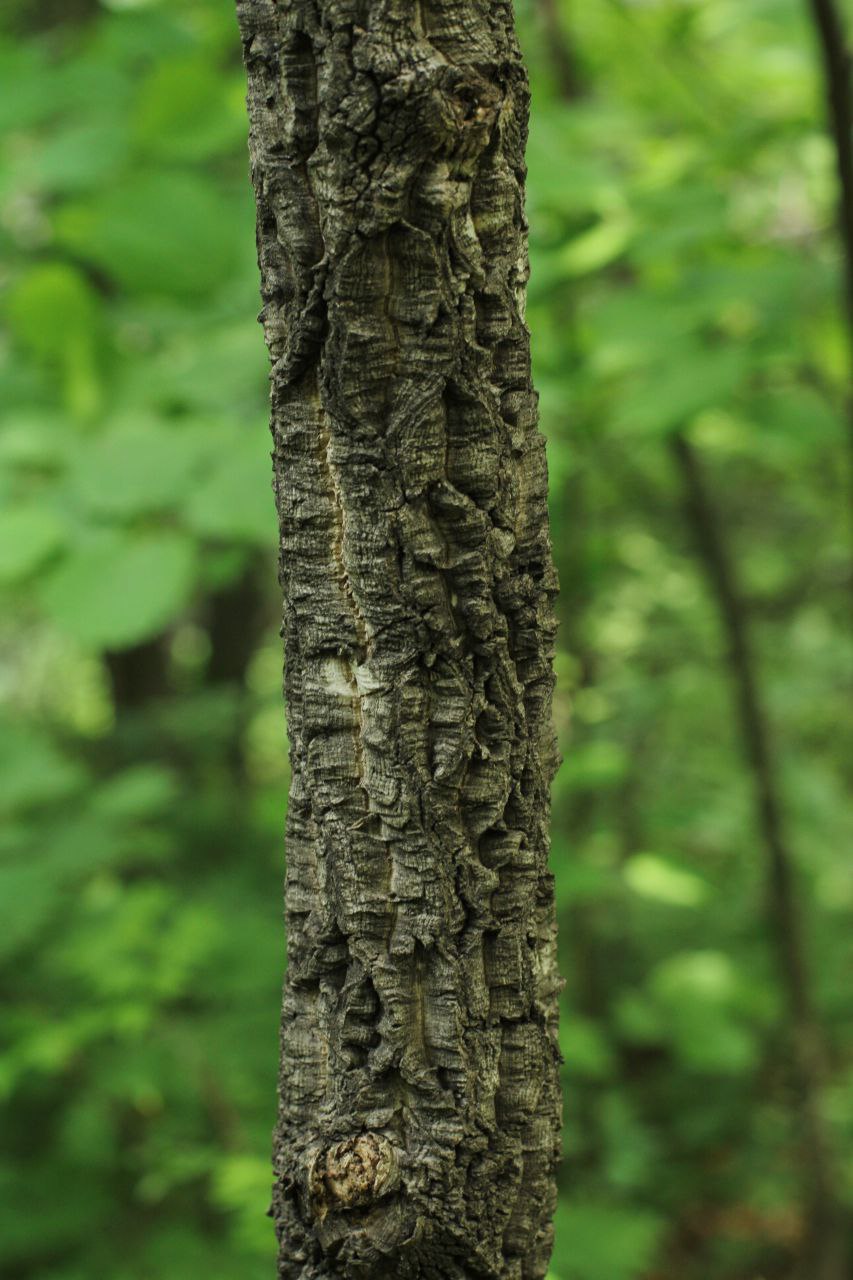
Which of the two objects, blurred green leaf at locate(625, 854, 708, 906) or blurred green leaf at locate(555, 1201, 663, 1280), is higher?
blurred green leaf at locate(625, 854, 708, 906)

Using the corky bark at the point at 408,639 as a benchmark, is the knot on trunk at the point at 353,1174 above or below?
below

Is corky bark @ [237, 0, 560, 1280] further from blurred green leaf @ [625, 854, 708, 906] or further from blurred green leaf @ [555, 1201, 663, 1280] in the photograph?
blurred green leaf @ [625, 854, 708, 906]

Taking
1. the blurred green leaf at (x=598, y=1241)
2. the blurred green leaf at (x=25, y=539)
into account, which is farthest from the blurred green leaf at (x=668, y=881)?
the blurred green leaf at (x=25, y=539)

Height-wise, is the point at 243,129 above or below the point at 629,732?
above

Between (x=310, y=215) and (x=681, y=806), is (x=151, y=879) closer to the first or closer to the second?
(x=681, y=806)

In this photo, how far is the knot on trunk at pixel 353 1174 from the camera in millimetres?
1076

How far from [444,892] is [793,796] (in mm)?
4509

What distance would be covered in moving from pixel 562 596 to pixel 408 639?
9.26 ft

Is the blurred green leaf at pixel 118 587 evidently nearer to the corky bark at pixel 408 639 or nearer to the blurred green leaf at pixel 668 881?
the corky bark at pixel 408 639

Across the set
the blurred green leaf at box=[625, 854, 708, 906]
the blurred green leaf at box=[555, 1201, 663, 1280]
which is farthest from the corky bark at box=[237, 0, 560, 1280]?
the blurred green leaf at box=[625, 854, 708, 906]

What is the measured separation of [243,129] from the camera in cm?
244

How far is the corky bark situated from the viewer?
0.90 meters

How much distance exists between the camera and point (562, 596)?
12.4 feet

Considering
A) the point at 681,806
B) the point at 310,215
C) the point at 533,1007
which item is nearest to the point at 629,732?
the point at 681,806
